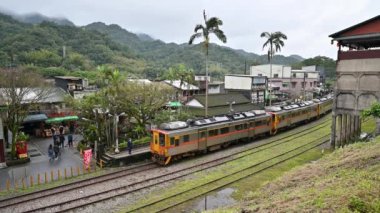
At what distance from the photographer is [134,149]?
85.1 feet

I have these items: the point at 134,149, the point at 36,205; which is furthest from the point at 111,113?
the point at 36,205

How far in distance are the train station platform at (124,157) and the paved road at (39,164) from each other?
2159 millimetres

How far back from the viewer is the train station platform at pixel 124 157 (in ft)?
75.1

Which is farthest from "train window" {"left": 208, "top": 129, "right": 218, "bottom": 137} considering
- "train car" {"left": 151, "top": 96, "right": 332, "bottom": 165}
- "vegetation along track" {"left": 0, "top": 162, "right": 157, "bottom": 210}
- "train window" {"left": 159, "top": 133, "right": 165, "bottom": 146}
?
"vegetation along track" {"left": 0, "top": 162, "right": 157, "bottom": 210}

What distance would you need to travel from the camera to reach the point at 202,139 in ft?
82.1

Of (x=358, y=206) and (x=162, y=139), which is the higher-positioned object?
(x=358, y=206)

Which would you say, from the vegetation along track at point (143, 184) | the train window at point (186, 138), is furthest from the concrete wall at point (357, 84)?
the train window at point (186, 138)

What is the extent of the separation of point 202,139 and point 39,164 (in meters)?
13.3

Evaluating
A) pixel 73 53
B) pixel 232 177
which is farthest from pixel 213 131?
pixel 73 53

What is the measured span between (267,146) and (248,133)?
239 centimetres

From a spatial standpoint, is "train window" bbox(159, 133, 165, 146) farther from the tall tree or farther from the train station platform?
the tall tree

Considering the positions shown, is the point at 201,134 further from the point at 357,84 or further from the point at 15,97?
the point at 15,97

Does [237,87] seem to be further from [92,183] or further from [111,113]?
[92,183]

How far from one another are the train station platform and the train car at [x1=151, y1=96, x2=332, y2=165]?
130 cm
